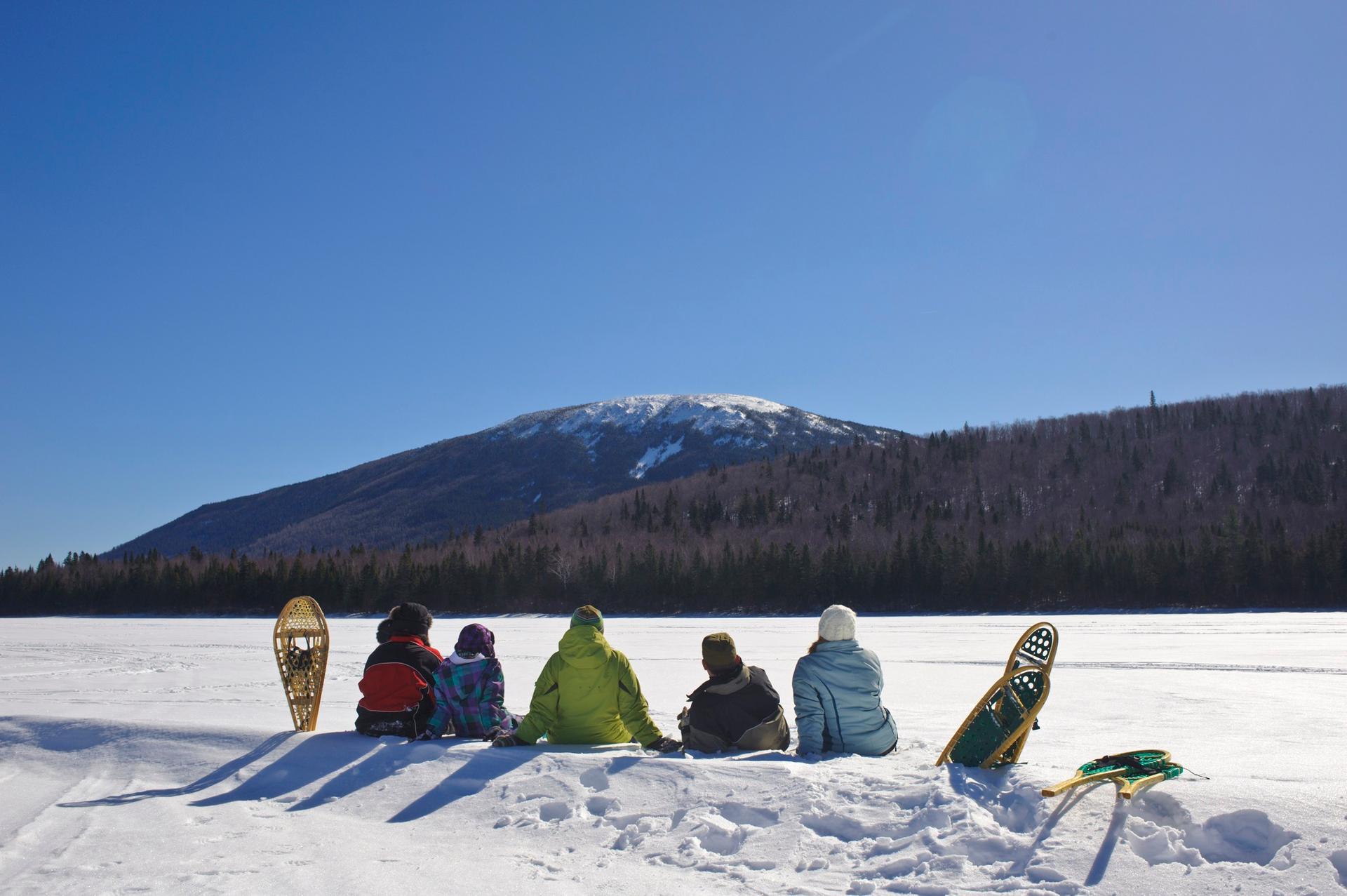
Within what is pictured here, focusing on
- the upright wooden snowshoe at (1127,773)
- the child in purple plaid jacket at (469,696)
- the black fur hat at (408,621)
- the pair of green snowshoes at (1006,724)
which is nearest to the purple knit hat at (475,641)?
the child in purple plaid jacket at (469,696)

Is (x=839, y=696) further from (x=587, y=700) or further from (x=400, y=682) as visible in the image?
(x=400, y=682)

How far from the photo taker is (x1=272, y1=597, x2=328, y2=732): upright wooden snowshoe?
8.79 m

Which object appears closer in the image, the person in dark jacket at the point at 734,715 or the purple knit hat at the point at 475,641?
the person in dark jacket at the point at 734,715

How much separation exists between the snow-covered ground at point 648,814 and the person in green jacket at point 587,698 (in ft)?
0.90

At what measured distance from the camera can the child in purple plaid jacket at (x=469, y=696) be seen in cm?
794

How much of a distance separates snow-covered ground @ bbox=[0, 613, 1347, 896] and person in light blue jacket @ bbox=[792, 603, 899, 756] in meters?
0.34

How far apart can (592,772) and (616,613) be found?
219ft

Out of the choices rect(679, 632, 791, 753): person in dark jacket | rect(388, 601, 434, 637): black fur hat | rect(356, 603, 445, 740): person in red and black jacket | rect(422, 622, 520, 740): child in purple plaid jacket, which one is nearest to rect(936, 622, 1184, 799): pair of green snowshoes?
rect(679, 632, 791, 753): person in dark jacket

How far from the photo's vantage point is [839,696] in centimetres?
695

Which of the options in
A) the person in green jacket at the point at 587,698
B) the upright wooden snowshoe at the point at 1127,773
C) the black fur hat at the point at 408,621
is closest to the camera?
the upright wooden snowshoe at the point at 1127,773

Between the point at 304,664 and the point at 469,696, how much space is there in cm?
211

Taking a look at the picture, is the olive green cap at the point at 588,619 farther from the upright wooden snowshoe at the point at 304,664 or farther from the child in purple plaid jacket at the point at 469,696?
the upright wooden snowshoe at the point at 304,664

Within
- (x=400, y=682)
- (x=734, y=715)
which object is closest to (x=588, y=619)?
(x=734, y=715)

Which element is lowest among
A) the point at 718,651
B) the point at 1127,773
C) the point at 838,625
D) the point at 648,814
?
the point at 648,814
